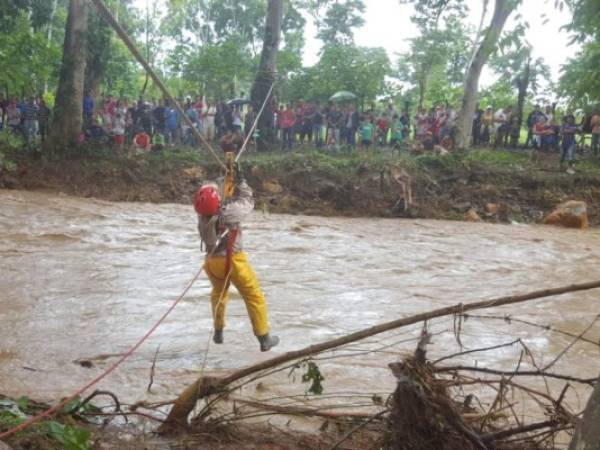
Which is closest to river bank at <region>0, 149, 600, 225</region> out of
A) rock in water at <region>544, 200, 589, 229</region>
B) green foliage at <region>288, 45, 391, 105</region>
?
rock in water at <region>544, 200, 589, 229</region>

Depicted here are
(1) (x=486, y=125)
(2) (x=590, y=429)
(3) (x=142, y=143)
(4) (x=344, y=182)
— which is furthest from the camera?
(1) (x=486, y=125)

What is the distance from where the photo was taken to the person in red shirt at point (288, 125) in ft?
57.7

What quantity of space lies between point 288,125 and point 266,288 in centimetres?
1063

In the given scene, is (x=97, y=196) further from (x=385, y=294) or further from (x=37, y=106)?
(x=385, y=294)

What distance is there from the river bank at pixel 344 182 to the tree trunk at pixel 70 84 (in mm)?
554

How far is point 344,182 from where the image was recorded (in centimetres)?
1448

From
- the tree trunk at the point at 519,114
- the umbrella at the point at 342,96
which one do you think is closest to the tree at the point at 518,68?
the tree trunk at the point at 519,114

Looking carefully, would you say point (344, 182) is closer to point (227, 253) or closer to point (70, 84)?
point (70, 84)

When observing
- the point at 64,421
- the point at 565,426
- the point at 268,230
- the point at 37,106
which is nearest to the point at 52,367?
the point at 64,421

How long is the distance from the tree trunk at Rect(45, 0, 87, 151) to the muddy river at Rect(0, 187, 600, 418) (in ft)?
6.84

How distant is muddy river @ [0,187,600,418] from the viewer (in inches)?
189

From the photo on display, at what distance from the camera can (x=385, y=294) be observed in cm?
A: 759

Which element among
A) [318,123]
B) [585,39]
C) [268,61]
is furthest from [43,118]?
[585,39]

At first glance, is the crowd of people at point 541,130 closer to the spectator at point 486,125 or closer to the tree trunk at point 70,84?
the spectator at point 486,125
